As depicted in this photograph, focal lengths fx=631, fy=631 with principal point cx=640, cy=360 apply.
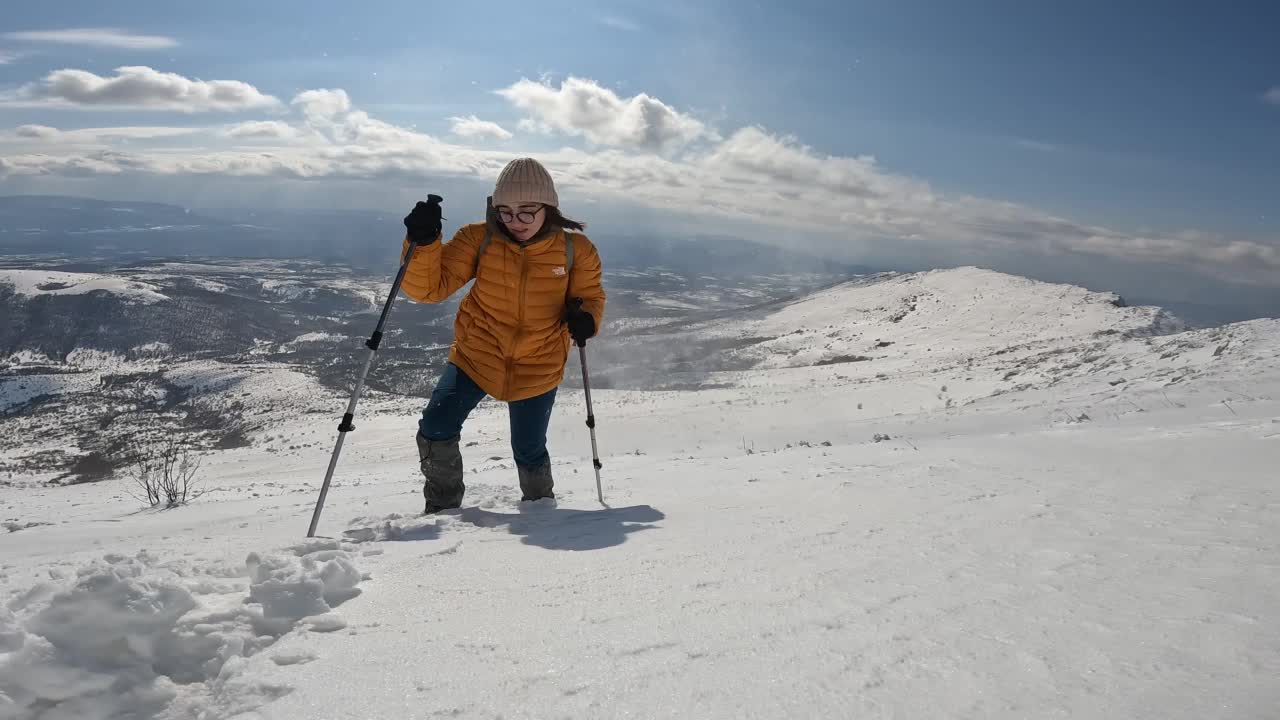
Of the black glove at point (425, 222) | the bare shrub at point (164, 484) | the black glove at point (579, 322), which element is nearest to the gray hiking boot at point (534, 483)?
the black glove at point (579, 322)

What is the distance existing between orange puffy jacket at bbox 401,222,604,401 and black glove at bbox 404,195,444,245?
149 mm

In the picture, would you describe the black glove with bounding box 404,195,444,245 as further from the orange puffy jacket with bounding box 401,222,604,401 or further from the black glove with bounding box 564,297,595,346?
the black glove with bounding box 564,297,595,346

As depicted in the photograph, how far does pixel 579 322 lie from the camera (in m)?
4.62

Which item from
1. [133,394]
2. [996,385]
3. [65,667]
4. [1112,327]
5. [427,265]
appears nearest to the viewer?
[65,667]

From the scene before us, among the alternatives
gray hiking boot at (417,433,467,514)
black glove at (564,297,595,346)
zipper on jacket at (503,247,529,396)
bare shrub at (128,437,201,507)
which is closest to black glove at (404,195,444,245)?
zipper on jacket at (503,247,529,396)

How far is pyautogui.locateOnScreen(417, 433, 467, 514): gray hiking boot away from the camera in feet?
14.5

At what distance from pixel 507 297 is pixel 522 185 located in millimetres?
790

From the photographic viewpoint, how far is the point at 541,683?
1575mm

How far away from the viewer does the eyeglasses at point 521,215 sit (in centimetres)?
444

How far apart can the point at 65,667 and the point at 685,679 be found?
149 cm

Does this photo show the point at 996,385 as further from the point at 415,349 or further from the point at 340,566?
the point at 415,349

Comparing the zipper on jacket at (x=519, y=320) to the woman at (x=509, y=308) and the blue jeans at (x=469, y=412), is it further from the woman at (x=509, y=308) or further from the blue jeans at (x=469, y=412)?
the blue jeans at (x=469, y=412)

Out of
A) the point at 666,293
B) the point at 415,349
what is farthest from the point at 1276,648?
the point at 666,293

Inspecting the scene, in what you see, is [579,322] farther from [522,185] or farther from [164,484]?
[164,484]
